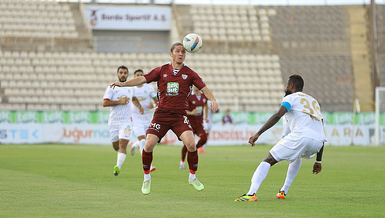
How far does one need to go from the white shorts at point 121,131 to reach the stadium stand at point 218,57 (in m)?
18.4

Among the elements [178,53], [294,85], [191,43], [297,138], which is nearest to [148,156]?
[178,53]

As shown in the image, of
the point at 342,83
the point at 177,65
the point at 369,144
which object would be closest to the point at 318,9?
the point at 342,83

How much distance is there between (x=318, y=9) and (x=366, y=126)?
15886mm

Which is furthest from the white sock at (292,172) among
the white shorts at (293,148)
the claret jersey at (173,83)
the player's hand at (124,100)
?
the player's hand at (124,100)

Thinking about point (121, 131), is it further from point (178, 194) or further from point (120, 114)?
point (178, 194)

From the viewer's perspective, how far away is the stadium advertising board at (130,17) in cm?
4091

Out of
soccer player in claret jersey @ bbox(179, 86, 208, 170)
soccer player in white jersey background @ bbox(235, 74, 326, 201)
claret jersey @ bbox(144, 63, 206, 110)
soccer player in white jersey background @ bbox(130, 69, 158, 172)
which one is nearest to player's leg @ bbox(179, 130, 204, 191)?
claret jersey @ bbox(144, 63, 206, 110)

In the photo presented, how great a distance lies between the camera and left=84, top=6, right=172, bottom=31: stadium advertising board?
40.9 metres

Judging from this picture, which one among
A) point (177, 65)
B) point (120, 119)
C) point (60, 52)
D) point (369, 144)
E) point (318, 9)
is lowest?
point (369, 144)

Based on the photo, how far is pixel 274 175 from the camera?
11.5 metres

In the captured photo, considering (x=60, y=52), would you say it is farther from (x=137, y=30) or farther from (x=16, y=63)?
(x=137, y=30)

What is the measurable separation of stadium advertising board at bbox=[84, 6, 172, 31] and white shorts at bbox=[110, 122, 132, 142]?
98.0ft

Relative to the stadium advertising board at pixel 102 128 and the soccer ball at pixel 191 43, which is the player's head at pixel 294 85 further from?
the stadium advertising board at pixel 102 128

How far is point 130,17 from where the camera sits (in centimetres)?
4166
